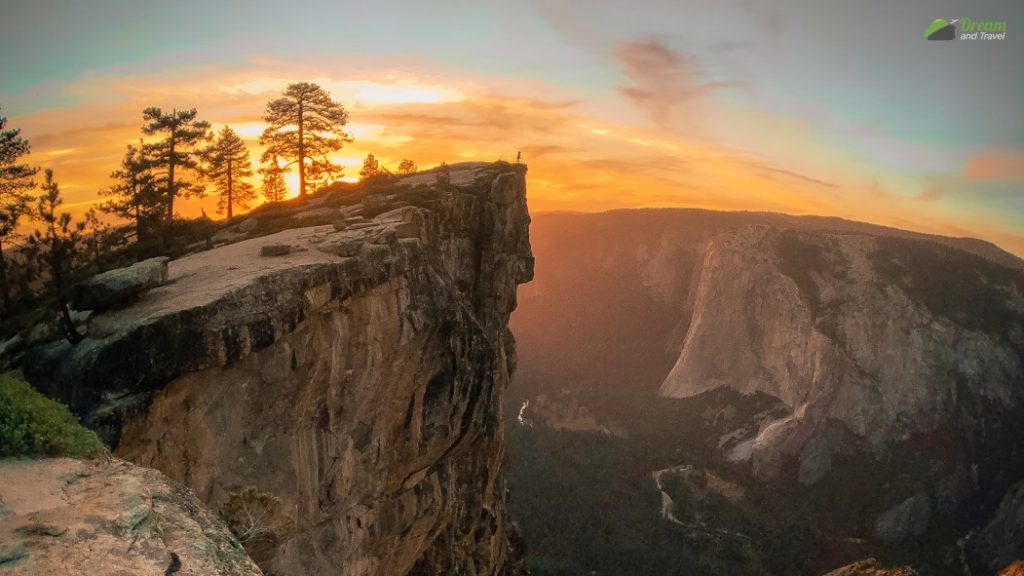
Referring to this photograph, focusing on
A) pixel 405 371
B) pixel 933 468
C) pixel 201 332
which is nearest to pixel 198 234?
pixel 405 371

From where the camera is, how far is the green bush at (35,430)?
8.91 m

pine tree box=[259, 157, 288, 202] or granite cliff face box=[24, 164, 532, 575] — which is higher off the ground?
pine tree box=[259, 157, 288, 202]

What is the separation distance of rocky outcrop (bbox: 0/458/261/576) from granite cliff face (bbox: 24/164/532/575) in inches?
249

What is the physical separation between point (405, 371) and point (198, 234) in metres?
14.5


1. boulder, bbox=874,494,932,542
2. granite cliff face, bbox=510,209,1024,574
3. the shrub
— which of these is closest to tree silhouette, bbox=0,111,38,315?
the shrub

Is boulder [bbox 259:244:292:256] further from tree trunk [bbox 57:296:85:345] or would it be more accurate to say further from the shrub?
the shrub

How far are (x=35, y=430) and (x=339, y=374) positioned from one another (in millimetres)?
12588

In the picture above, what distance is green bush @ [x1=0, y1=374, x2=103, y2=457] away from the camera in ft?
29.2

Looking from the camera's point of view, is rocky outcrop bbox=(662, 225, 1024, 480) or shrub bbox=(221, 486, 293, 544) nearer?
shrub bbox=(221, 486, 293, 544)

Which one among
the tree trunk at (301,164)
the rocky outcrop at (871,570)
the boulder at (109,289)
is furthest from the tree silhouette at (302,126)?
the rocky outcrop at (871,570)

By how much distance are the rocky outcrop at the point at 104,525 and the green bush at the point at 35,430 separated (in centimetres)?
33

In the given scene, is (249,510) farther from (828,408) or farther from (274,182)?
(828,408)

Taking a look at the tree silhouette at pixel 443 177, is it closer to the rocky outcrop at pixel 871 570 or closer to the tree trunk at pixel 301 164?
the tree trunk at pixel 301 164

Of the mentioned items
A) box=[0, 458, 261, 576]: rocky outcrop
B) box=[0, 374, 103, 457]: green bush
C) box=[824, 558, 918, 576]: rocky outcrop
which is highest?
box=[0, 374, 103, 457]: green bush
